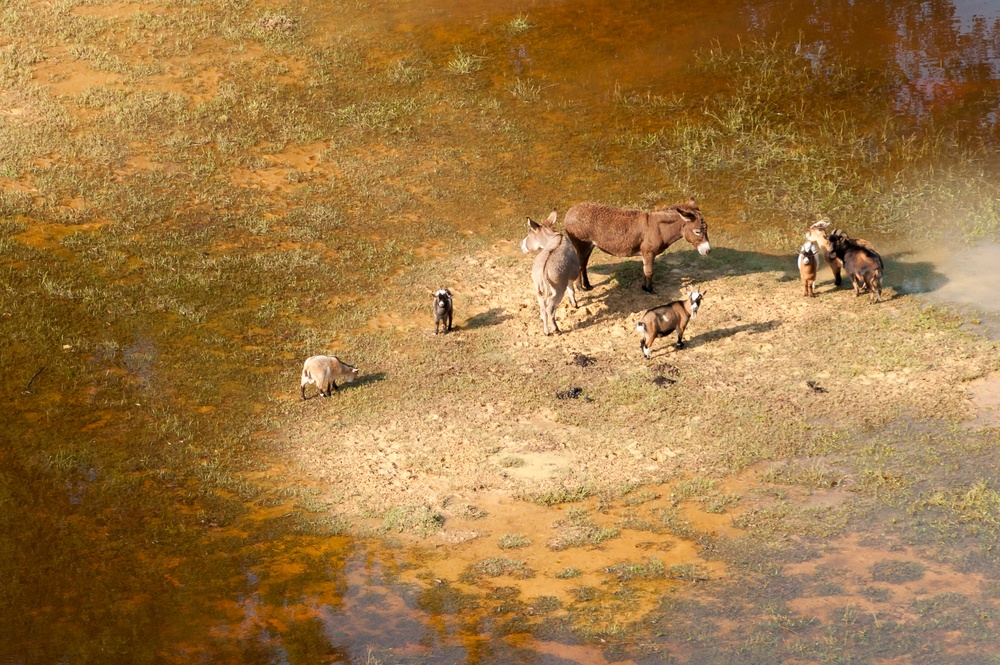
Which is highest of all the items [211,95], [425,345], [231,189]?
[211,95]

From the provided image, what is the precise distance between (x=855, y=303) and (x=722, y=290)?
61.7 inches

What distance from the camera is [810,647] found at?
8672 mm

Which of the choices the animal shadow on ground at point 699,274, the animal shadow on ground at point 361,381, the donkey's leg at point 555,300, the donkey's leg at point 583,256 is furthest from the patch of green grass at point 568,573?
the donkey's leg at point 583,256

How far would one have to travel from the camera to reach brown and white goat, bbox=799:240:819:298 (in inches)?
525

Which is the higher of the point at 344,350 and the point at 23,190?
the point at 23,190

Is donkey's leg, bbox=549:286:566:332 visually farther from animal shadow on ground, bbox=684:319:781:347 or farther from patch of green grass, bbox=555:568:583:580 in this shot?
patch of green grass, bbox=555:568:583:580

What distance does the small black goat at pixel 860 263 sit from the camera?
13.1 m

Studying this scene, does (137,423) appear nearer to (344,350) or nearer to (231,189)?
(344,350)

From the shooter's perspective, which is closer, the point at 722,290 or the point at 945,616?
the point at 945,616

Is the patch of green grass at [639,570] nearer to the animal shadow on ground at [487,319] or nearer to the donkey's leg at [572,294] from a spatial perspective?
the animal shadow on ground at [487,319]

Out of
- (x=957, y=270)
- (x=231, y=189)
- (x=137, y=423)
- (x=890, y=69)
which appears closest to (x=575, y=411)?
(x=137, y=423)

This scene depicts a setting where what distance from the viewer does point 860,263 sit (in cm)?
1316

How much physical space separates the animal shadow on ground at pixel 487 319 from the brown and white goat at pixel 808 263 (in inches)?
137

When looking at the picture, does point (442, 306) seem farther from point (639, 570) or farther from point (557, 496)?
point (639, 570)
